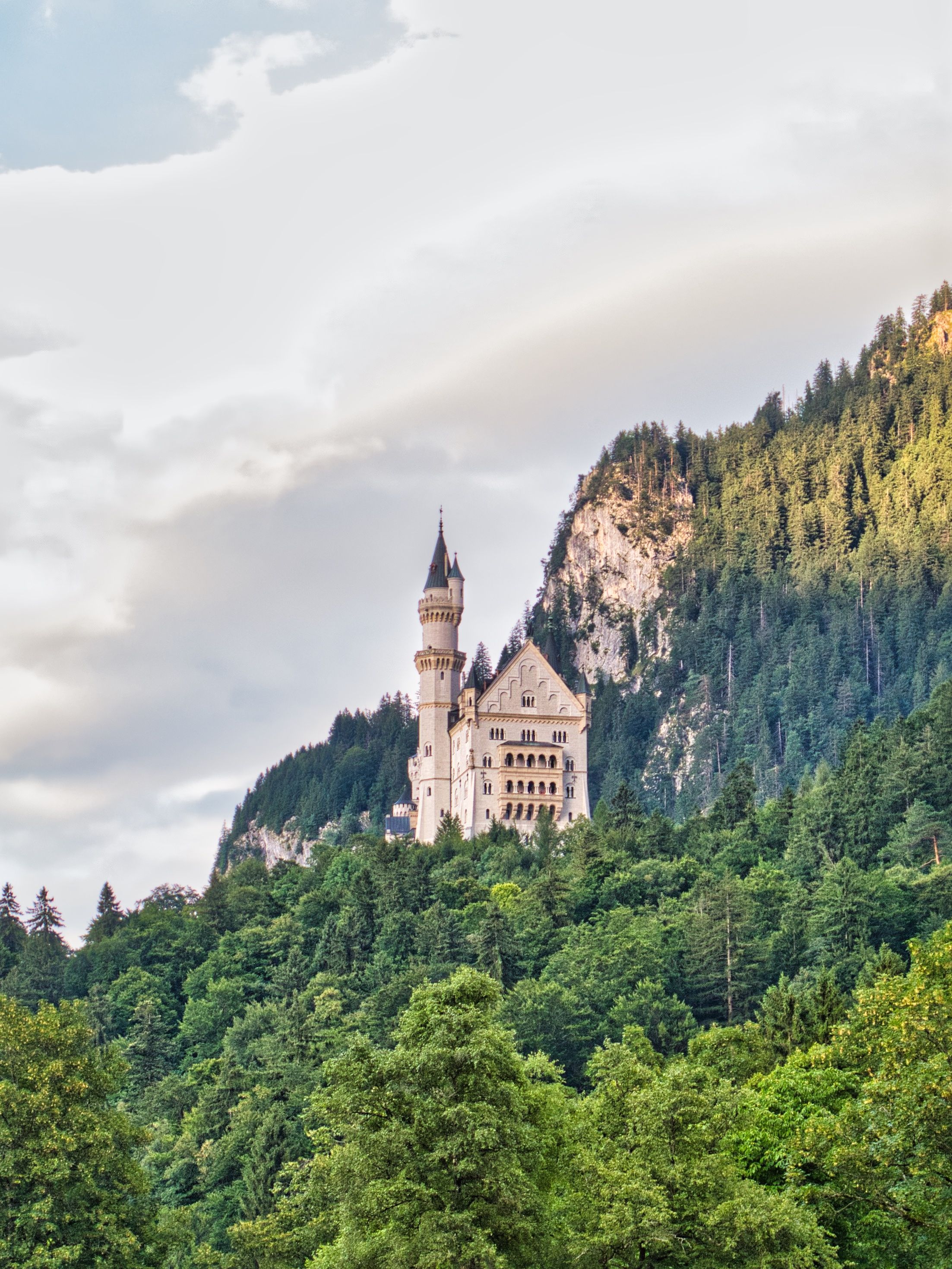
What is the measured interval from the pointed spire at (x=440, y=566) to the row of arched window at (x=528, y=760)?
13496 mm

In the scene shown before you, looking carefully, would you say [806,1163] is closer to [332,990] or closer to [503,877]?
[332,990]

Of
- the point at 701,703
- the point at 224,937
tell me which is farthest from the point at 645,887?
the point at 701,703

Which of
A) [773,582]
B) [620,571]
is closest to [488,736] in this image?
[773,582]

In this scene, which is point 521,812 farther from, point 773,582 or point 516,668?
point 773,582

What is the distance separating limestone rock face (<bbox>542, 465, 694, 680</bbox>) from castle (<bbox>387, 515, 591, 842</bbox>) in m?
60.7

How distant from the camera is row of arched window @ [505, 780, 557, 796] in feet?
390

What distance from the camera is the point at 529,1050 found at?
65.8 m

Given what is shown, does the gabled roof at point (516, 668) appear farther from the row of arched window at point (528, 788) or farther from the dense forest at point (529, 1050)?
the dense forest at point (529, 1050)

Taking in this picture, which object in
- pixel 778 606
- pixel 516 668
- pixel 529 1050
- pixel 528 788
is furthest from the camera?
pixel 778 606

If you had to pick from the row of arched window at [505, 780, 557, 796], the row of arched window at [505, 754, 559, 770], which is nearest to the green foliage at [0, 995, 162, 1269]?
the row of arched window at [505, 780, 557, 796]

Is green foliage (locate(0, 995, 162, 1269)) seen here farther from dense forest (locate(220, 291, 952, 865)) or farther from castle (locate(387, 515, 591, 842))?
dense forest (locate(220, 291, 952, 865))

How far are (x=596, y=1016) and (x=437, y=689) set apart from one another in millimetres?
58003

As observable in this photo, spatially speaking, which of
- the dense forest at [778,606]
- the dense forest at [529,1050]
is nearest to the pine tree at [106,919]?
the dense forest at [529,1050]

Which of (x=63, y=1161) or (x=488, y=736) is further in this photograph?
(x=488, y=736)
